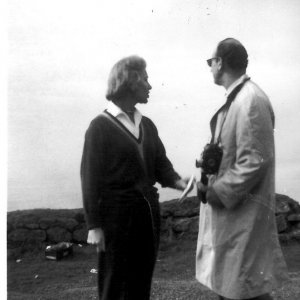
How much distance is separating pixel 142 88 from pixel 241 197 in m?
0.65

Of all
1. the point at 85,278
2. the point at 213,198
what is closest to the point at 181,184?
the point at 213,198

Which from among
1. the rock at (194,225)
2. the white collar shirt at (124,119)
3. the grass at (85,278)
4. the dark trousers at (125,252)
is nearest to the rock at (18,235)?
the grass at (85,278)

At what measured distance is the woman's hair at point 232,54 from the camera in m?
2.15

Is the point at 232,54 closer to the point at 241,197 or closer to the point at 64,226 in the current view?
the point at 241,197

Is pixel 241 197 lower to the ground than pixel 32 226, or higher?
higher

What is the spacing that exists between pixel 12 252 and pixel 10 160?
3.13 feet

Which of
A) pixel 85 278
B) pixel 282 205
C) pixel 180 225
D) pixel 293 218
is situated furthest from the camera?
pixel 293 218

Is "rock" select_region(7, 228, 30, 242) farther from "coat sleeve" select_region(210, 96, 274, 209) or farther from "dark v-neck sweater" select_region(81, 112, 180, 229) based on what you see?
"coat sleeve" select_region(210, 96, 274, 209)

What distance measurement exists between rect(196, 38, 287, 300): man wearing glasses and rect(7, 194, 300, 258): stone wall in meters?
1.84

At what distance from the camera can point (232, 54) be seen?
7.06 ft

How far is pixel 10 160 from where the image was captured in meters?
2.84

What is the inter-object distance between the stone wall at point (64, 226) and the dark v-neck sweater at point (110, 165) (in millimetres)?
1671

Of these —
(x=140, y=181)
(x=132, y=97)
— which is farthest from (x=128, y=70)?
(x=140, y=181)

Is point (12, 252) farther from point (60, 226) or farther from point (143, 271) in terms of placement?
point (143, 271)
